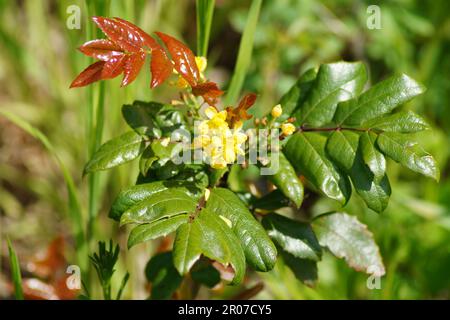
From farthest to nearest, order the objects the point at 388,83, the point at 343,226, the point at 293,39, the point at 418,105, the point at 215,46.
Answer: the point at 215,46 < the point at 418,105 < the point at 293,39 < the point at 343,226 < the point at 388,83

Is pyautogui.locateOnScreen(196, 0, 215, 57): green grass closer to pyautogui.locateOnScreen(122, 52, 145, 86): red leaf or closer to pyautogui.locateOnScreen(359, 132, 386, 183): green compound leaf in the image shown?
pyautogui.locateOnScreen(122, 52, 145, 86): red leaf

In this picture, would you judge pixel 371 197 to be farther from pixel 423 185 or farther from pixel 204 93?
pixel 423 185

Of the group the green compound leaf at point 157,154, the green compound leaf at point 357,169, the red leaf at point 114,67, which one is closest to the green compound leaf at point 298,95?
the green compound leaf at point 357,169

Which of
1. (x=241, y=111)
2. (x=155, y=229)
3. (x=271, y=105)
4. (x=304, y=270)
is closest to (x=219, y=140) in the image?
(x=241, y=111)

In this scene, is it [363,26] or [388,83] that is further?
[363,26]

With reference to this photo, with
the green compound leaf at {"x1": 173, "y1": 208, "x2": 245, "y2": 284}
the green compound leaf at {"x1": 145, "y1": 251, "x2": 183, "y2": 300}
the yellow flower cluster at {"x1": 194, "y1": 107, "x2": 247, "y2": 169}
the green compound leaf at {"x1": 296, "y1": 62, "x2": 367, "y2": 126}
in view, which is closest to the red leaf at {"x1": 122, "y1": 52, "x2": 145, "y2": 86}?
the yellow flower cluster at {"x1": 194, "y1": 107, "x2": 247, "y2": 169}

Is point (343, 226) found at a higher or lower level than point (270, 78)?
lower

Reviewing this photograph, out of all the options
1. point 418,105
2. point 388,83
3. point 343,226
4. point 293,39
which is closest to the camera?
point 388,83
